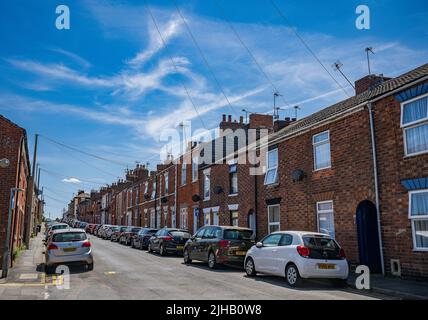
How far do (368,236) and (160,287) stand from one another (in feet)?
25.3

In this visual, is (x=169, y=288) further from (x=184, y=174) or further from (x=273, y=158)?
(x=184, y=174)

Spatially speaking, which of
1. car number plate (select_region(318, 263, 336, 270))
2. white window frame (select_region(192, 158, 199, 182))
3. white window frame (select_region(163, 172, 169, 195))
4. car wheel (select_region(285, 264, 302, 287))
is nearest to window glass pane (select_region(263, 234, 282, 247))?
car wheel (select_region(285, 264, 302, 287))

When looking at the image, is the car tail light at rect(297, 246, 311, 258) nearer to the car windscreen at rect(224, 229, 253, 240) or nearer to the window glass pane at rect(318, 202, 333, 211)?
the car windscreen at rect(224, 229, 253, 240)

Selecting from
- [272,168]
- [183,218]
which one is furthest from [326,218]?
[183,218]

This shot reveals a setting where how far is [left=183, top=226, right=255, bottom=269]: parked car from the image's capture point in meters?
15.4

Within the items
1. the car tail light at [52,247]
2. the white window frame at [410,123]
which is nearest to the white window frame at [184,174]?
the car tail light at [52,247]

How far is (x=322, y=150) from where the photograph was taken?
16.6 metres

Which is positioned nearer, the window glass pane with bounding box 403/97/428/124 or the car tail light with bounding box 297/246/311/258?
the car tail light with bounding box 297/246/311/258

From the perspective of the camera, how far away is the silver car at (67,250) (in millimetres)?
14109

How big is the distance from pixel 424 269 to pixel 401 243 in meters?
1.08

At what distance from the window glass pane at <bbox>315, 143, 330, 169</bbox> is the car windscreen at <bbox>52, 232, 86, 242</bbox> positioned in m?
9.83

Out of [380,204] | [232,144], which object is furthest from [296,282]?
[232,144]
